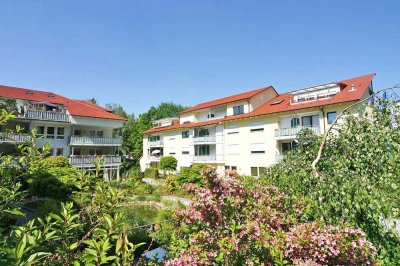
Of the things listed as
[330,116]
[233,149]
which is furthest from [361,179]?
[233,149]

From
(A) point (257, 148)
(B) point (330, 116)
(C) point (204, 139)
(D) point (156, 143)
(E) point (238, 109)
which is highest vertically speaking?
(E) point (238, 109)

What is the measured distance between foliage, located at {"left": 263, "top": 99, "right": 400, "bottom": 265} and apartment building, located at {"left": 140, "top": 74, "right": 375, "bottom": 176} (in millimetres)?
14366

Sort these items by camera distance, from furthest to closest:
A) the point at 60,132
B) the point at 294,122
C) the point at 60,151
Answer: the point at 60,132
the point at 60,151
the point at 294,122

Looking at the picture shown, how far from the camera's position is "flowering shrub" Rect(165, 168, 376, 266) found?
3.74 meters

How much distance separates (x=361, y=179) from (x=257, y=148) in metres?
26.9

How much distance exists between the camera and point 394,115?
20.3 ft

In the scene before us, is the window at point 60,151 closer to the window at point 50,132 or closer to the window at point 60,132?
the window at point 60,132

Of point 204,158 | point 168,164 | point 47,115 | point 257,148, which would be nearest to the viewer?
point 47,115

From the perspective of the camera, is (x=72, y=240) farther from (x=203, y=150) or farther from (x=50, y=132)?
(x=203, y=150)

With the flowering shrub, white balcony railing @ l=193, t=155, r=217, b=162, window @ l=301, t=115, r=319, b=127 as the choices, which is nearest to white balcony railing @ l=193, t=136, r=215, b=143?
white balcony railing @ l=193, t=155, r=217, b=162

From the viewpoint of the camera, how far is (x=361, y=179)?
5.70m

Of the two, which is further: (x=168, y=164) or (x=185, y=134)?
(x=185, y=134)

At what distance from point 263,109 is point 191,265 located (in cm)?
3163

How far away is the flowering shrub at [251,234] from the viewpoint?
3744 millimetres
